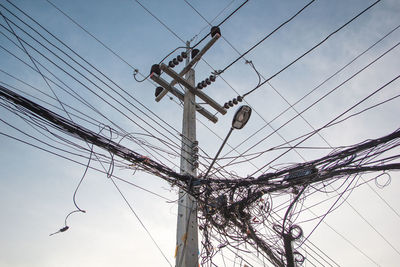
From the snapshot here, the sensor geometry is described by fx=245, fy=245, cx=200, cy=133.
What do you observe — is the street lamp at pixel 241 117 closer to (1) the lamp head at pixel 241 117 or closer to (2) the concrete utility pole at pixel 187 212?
(1) the lamp head at pixel 241 117

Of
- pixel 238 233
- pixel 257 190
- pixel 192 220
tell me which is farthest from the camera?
pixel 238 233

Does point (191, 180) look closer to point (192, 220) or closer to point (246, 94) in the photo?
point (192, 220)

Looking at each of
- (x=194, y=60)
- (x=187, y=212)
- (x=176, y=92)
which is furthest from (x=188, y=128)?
(x=194, y=60)

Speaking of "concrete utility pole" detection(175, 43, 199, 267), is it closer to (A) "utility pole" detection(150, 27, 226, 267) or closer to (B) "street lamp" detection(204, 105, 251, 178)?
(A) "utility pole" detection(150, 27, 226, 267)

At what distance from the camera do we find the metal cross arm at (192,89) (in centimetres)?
530

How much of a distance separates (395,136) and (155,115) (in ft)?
11.0

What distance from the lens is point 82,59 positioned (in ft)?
12.0

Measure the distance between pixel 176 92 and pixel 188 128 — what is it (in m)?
1.17

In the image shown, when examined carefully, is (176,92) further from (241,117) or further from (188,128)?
(241,117)

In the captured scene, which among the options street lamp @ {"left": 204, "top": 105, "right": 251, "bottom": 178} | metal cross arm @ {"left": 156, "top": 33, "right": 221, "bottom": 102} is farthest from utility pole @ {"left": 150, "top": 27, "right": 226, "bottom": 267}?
street lamp @ {"left": 204, "top": 105, "right": 251, "bottom": 178}

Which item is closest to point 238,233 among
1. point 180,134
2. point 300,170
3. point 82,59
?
point 300,170

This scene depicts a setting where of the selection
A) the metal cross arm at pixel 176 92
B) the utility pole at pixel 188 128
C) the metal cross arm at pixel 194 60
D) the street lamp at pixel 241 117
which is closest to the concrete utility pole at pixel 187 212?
the utility pole at pixel 188 128

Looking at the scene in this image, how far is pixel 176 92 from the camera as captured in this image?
5.46 metres

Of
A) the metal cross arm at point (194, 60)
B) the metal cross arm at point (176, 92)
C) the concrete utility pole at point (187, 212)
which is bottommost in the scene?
the concrete utility pole at point (187, 212)
